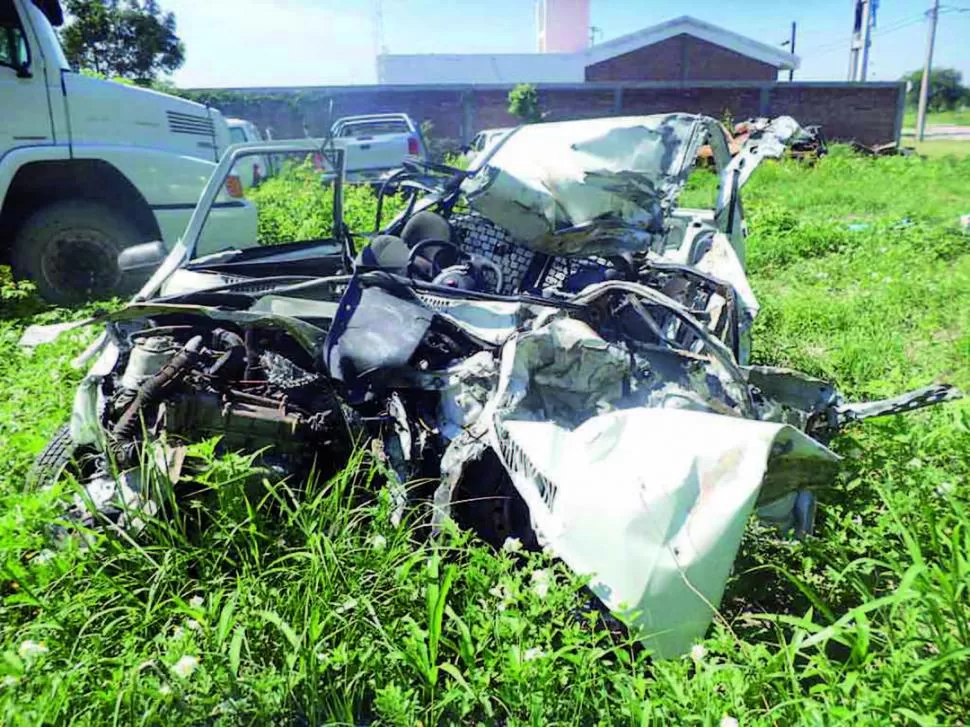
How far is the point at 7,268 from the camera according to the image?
6.11 meters

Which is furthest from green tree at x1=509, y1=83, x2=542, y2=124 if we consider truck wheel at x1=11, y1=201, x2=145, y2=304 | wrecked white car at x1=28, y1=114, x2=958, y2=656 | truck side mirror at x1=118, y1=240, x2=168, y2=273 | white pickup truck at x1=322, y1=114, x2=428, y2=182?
truck side mirror at x1=118, y1=240, x2=168, y2=273

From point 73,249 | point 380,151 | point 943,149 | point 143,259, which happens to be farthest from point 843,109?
point 143,259

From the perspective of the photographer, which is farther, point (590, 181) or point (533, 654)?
point (590, 181)

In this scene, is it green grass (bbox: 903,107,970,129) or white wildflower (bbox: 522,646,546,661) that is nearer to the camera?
white wildflower (bbox: 522,646,546,661)

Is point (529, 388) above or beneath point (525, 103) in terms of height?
beneath

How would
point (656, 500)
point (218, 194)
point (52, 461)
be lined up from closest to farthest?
point (656, 500), point (52, 461), point (218, 194)

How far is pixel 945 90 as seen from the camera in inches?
2566

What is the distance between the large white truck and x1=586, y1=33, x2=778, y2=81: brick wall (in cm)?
2597

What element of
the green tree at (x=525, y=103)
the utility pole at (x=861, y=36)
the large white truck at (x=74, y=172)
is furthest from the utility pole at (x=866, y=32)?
the large white truck at (x=74, y=172)

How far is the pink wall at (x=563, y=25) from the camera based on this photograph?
49406mm

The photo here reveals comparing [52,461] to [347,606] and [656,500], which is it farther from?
[656,500]

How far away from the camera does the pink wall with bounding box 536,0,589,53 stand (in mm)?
49406

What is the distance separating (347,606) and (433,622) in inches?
11.0

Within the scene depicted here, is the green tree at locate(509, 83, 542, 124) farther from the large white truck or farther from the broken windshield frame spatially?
the broken windshield frame
